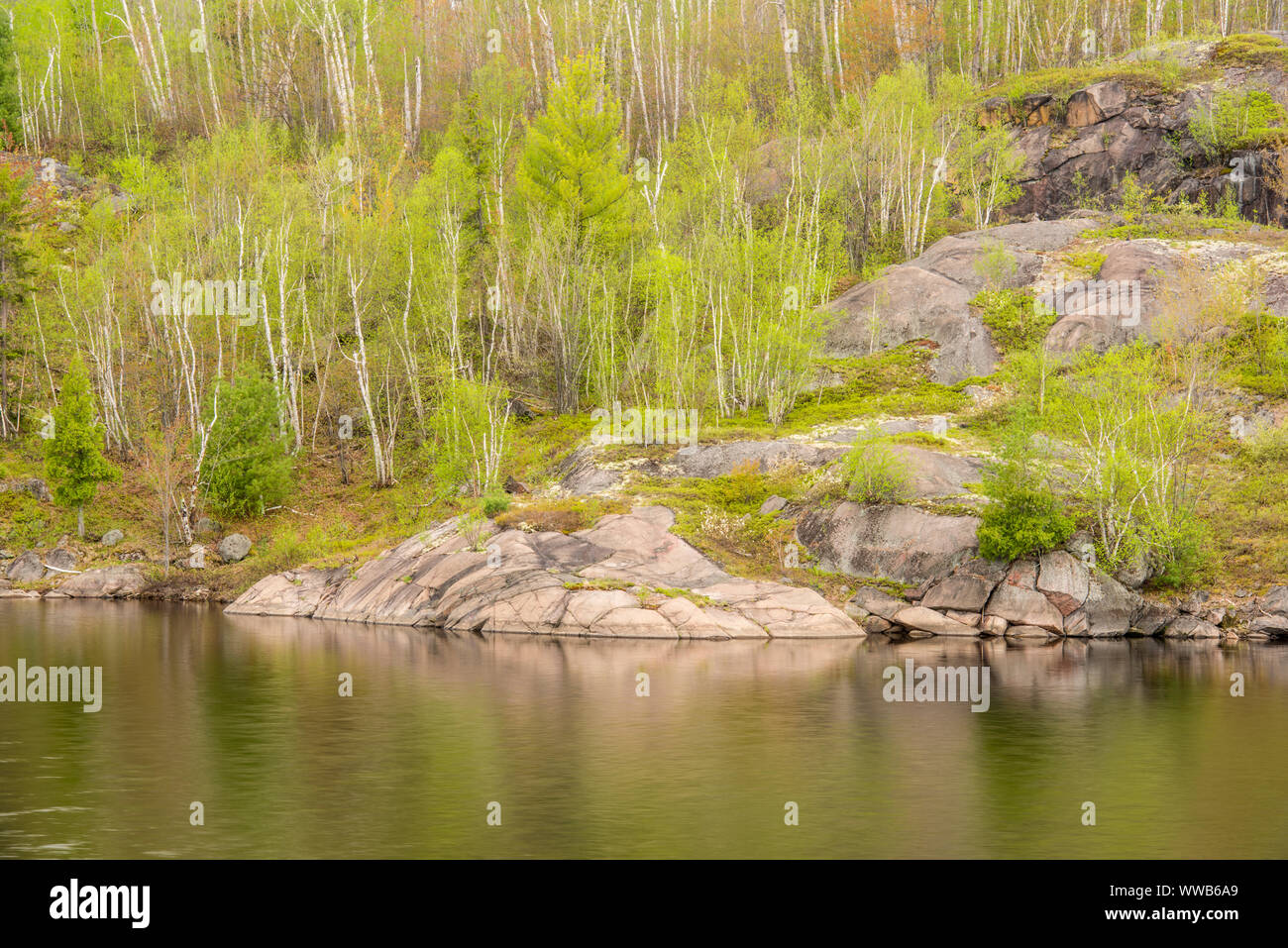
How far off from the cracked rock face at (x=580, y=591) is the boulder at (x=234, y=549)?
8840 mm

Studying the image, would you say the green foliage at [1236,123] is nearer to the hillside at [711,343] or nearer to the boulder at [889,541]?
the hillside at [711,343]

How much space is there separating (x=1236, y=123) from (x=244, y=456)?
65.1 metres

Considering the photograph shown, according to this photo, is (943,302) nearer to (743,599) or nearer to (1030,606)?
(1030,606)

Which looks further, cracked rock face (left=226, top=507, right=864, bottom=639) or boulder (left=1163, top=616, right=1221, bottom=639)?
cracked rock face (left=226, top=507, right=864, bottom=639)

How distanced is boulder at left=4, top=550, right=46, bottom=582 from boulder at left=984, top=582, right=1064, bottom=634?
148 ft

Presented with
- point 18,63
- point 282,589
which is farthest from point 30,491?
point 18,63

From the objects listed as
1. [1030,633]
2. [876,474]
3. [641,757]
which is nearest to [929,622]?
[1030,633]

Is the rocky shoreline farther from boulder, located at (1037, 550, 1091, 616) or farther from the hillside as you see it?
the hillside

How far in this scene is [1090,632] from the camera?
37812 mm

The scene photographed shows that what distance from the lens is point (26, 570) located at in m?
52.9

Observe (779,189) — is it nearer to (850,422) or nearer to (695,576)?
(850,422)

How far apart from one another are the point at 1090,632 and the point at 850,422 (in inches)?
662

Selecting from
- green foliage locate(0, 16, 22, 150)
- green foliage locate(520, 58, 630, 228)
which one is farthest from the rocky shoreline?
green foliage locate(0, 16, 22, 150)

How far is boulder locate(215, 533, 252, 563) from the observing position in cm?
5366
